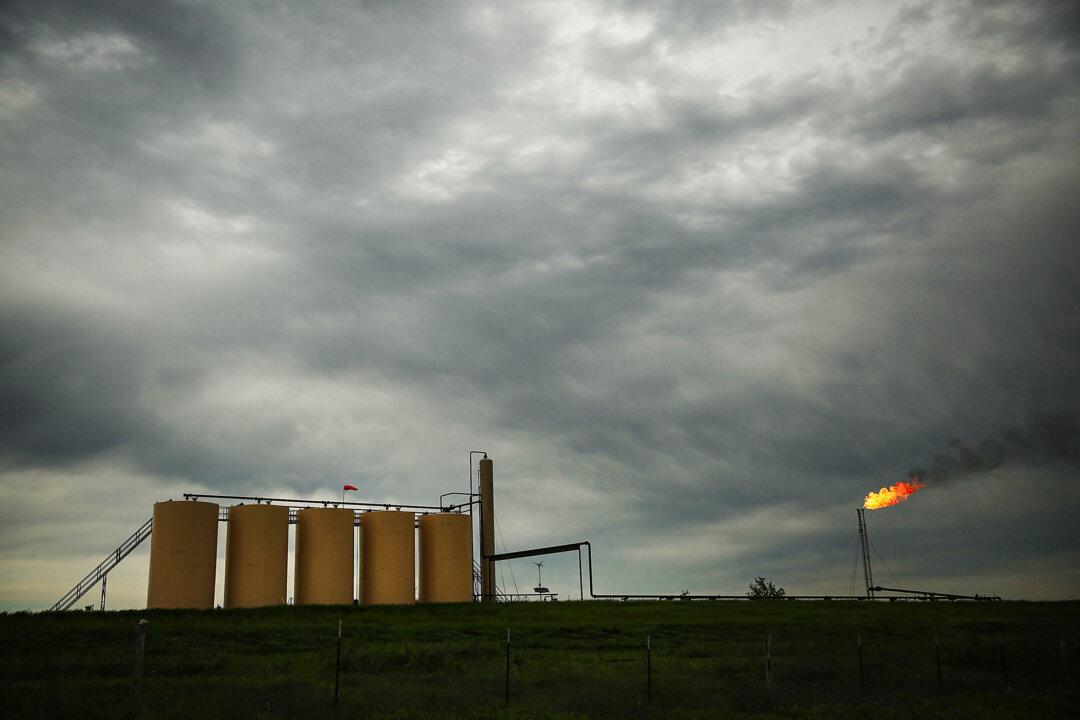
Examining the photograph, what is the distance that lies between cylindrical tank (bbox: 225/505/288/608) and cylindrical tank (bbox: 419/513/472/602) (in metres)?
10.3

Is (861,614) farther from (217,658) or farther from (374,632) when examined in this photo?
(217,658)

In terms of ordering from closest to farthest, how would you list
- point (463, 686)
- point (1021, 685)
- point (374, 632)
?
point (463, 686), point (1021, 685), point (374, 632)

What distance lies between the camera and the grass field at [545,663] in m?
25.2

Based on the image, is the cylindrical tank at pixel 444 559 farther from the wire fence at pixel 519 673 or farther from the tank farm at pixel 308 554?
the wire fence at pixel 519 673

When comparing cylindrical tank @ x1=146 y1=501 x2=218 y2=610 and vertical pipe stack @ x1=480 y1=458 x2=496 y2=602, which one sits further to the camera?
vertical pipe stack @ x1=480 y1=458 x2=496 y2=602

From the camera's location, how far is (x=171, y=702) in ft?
76.6

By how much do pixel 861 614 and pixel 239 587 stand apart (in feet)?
123

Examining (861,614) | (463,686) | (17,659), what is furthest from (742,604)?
(17,659)

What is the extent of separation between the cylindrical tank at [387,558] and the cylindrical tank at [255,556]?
5.87 m

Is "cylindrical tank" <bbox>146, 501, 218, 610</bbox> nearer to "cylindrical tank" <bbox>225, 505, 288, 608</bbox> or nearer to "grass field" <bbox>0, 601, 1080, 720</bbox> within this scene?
"cylindrical tank" <bbox>225, 505, 288, 608</bbox>

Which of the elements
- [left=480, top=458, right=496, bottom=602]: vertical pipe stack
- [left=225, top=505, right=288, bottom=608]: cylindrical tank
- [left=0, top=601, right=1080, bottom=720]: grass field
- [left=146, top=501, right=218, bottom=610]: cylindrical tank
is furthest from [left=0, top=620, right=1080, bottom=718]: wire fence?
[left=480, top=458, right=496, bottom=602]: vertical pipe stack

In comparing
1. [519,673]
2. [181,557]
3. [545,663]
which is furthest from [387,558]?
[519,673]

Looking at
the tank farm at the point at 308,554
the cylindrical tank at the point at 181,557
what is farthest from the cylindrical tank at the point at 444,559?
the cylindrical tank at the point at 181,557

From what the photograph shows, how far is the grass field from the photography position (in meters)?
25.2
